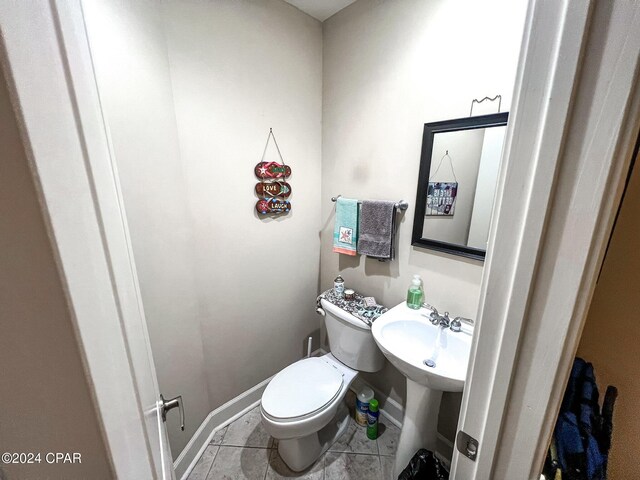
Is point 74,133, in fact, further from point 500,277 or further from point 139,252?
point 139,252

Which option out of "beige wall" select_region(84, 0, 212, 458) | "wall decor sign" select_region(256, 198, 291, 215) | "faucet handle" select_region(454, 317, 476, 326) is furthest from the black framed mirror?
"beige wall" select_region(84, 0, 212, 458)

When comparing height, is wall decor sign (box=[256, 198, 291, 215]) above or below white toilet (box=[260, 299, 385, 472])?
above

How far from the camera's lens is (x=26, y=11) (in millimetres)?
239

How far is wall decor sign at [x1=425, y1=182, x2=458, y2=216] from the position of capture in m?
1.26

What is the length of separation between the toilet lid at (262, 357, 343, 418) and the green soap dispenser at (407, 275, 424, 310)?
610 mm

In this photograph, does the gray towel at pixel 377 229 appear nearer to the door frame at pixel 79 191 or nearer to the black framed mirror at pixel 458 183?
the black framed mirror at pixel 458 183

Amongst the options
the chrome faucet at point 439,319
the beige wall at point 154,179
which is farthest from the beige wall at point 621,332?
the beige wall at point 154,179

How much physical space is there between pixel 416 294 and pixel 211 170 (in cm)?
128

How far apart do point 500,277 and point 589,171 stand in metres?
0.19

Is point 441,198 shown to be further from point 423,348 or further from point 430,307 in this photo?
point 423,348

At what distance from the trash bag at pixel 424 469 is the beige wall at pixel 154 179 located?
3.81 feet

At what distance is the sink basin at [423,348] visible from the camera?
1009 millimetres

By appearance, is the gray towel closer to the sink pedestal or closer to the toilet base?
the sink pedestal

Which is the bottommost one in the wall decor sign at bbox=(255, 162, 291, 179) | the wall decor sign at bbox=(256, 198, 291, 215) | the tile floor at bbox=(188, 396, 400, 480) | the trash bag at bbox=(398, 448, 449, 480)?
the tile floor at bbox=(188, 396, 400, 480)
